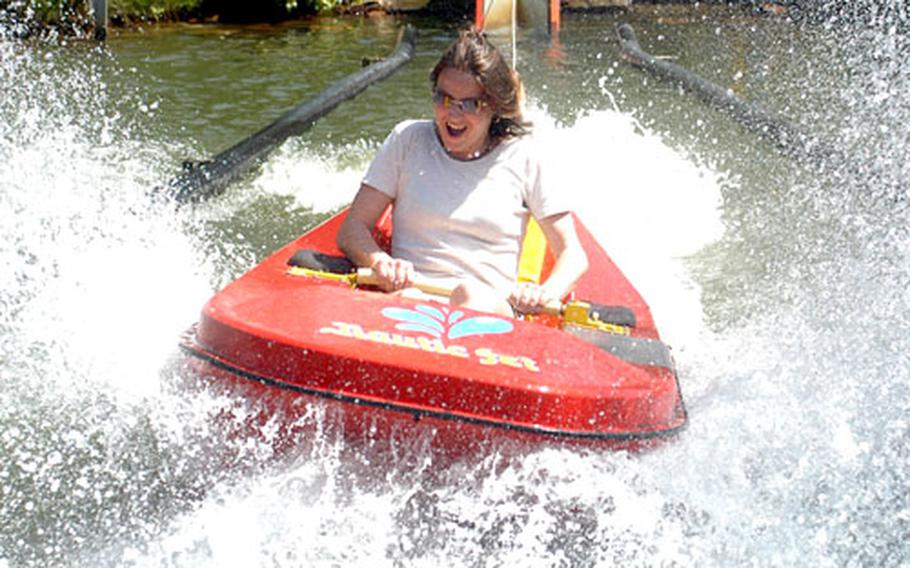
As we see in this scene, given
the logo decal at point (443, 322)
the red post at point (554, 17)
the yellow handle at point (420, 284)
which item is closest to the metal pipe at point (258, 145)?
the yellow handle at point (420, 284)

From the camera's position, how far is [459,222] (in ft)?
12.2

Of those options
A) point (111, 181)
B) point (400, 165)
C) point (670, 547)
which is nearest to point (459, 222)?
point (400, 165)

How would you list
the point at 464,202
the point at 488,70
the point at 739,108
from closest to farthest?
the point at 488,70 → the point at 464,202 → the point at 739,108

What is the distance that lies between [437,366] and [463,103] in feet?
3.61

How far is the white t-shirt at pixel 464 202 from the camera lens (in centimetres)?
372

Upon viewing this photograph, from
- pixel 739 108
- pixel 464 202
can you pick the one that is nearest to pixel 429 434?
pixel 464 202

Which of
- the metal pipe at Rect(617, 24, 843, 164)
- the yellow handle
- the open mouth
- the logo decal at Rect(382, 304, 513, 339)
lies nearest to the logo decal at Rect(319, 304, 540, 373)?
the logo decal at Rect(382, 304, 513, 339)

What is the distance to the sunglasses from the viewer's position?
3.53m

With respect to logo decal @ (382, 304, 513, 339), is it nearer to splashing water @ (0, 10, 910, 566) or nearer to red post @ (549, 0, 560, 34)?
splashing water @ (0, 10, 910, 566)

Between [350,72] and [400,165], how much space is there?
7.33 meters

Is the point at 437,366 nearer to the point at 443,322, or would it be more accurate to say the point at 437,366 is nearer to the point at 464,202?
the point at 443,322

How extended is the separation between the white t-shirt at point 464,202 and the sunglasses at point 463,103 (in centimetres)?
24

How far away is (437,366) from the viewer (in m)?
2.79

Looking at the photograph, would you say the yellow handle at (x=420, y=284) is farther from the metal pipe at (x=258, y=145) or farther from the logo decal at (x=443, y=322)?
the metal pipe at (x=258, y=145)
